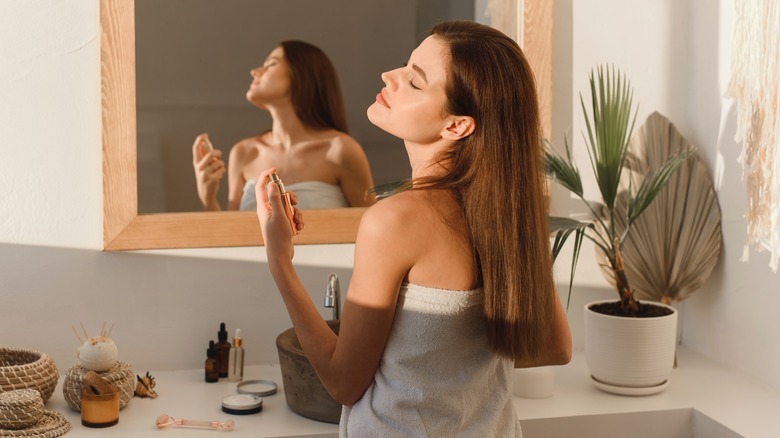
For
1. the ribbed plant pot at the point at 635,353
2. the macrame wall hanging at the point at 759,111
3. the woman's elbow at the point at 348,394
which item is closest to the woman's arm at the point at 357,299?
the woman's elbow at the point at 348,394

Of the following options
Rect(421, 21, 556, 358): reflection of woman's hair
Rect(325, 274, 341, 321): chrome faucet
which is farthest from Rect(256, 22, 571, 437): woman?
Rect(325, 274, 341, 321): chrome faucet

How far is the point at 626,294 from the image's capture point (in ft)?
6.32

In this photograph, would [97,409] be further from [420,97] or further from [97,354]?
[420,97]

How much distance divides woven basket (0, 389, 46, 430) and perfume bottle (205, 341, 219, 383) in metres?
0.39

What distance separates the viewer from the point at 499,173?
122 centimetres

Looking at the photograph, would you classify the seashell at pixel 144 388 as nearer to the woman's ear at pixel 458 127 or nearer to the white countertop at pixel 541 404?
the white countertop at pixel 541 404

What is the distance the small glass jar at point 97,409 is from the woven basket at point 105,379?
5 centimetres

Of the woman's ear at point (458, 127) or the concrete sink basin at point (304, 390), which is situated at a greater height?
the woman's ear at point (458, 127)

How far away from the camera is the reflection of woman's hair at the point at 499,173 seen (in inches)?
47.9

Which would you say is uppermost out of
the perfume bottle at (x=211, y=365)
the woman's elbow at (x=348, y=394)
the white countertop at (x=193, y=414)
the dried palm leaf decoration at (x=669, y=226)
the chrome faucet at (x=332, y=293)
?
the dried palm leaf decoration at (x=669, y=226)

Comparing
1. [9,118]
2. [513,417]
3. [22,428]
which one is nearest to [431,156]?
[513,417]

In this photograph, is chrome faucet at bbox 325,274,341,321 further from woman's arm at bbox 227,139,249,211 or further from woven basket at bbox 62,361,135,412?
woven basket at bbox 62,361,135,412

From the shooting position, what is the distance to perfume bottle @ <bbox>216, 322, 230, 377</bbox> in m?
1.94

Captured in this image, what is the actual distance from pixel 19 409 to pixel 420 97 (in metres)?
0.88
